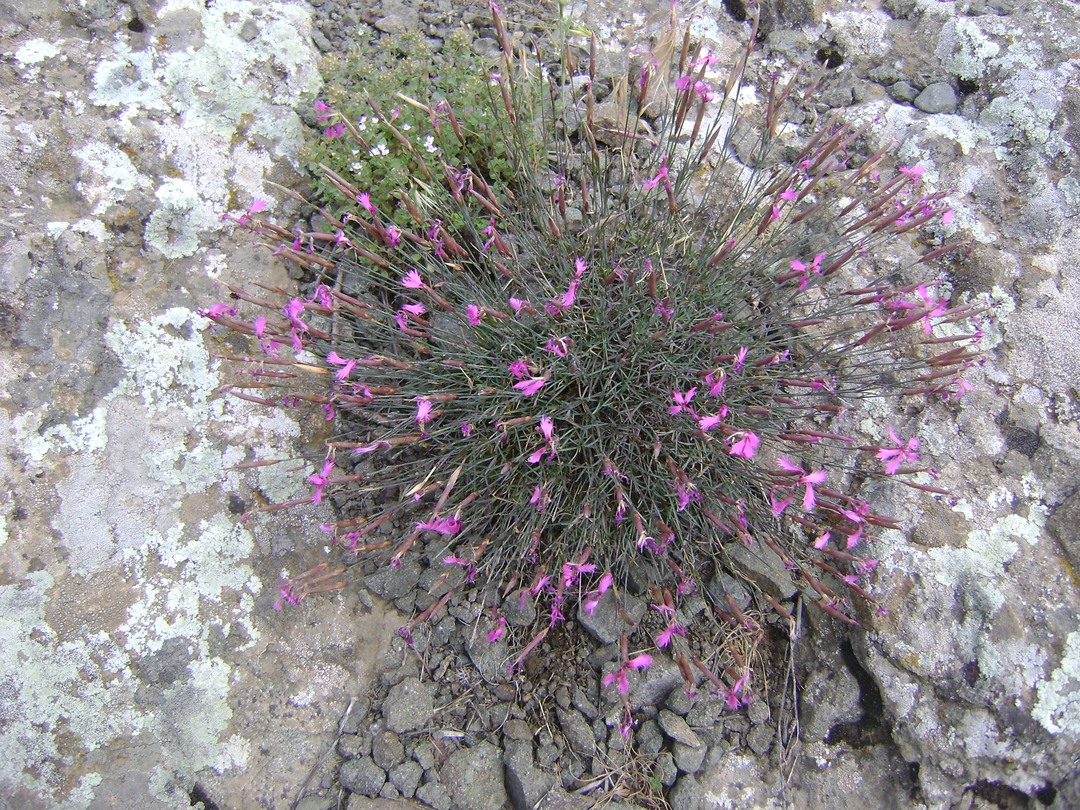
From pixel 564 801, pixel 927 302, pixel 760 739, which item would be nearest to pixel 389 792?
pixel 564 801

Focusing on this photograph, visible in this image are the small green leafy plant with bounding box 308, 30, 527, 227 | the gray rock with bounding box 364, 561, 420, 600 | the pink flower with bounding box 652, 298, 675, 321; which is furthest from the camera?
the small green leafy plant with bounding box 308, 30, 527, 227

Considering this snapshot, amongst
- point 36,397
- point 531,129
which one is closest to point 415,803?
point 36,397

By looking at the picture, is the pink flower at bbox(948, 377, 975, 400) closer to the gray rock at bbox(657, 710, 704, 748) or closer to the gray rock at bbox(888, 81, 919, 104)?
the gray rock at bbox(888, 81, 919, 104)

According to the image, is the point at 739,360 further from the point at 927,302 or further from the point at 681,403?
the point at 927,302

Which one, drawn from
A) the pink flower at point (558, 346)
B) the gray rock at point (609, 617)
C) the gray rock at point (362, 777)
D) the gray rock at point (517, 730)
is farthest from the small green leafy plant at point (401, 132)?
the gray rock at point (362, 777)

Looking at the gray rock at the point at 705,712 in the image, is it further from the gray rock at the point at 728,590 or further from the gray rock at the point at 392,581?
the gray rock at the point at 392,581

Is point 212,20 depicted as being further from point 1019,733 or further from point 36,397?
point 1019,733

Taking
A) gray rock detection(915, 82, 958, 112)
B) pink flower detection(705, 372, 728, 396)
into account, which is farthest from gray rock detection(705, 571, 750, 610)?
gray rock detection(915, 82, 958, 112)
